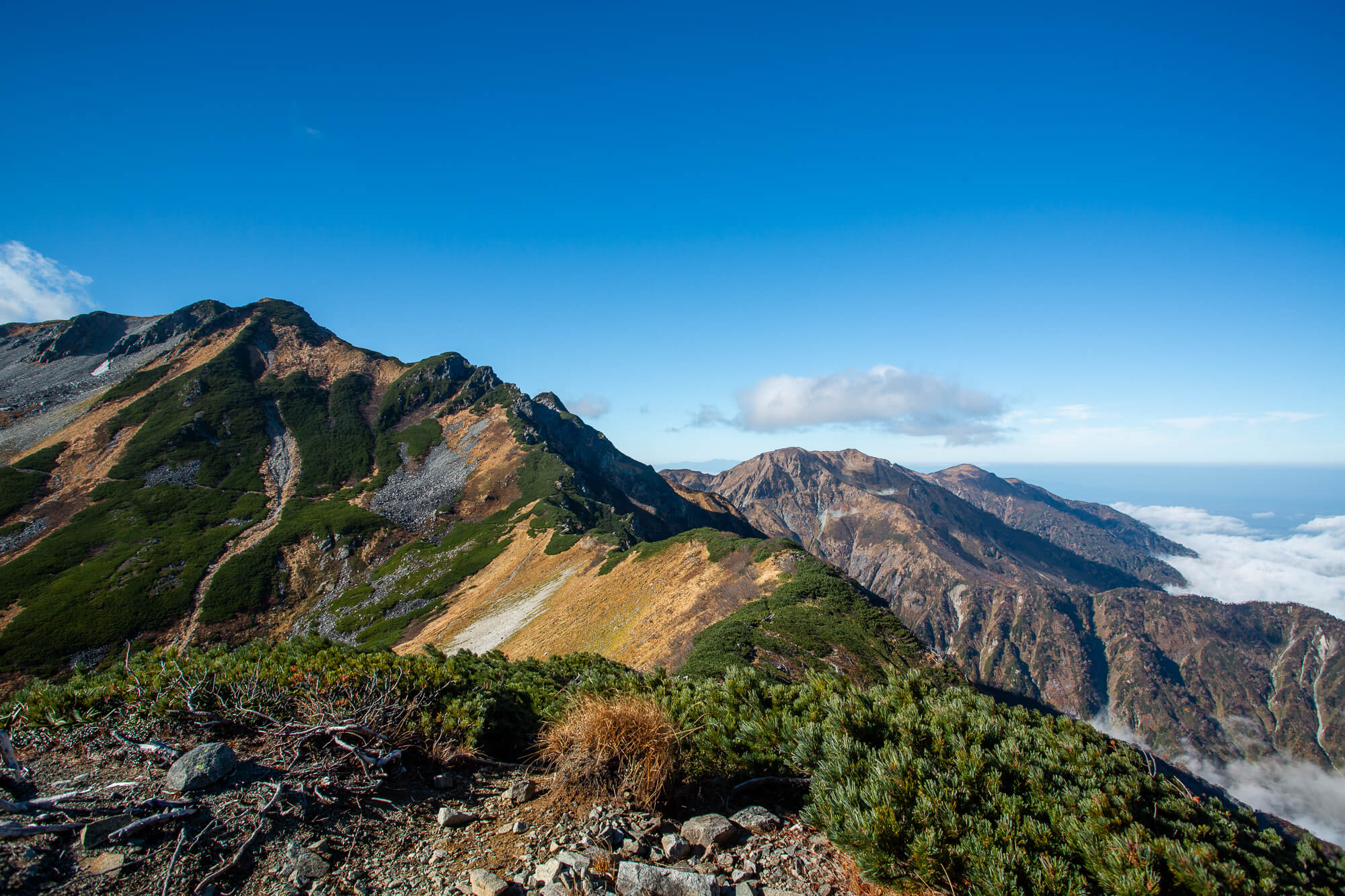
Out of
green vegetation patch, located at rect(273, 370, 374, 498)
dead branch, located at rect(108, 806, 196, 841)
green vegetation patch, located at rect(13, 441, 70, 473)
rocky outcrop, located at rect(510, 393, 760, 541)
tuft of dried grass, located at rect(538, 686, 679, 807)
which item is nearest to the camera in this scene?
dead branch, located at rect(108, 806, 196, 841)

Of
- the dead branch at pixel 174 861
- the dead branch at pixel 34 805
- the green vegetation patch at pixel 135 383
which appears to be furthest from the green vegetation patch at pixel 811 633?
the green vegetation patch at pixel 135 383

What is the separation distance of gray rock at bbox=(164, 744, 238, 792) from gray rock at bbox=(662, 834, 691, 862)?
4753 mm

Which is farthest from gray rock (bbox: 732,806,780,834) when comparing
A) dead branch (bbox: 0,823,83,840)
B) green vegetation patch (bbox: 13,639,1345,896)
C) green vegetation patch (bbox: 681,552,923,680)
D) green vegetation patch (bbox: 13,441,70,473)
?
green vegetation patch (bbox: 13,441,70,473)

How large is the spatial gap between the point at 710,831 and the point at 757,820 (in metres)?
0.67

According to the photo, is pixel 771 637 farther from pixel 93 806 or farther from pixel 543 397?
pixel 543 397

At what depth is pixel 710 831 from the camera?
220 inches

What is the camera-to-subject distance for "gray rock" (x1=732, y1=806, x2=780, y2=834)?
5895 millimetres

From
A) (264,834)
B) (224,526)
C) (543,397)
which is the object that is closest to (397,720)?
(264,834)

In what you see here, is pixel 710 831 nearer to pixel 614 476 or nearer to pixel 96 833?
pixel 96 833

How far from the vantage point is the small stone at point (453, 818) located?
18.7ft

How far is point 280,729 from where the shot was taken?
21.4 ft

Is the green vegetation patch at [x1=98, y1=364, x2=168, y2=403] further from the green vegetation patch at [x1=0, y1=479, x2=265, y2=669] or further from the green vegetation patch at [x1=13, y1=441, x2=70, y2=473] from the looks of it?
the green vegetation patch at [x1=0, y1=479, x2=265, y2=669]

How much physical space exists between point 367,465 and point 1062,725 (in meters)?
111

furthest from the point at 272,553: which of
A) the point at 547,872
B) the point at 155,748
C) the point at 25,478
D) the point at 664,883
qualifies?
the point at 664,883
